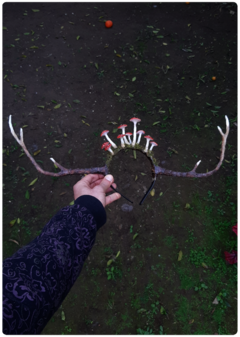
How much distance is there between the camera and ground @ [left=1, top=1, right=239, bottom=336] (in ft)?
13.2

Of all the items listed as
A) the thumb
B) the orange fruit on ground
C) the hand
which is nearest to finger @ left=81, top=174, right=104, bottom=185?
the hand

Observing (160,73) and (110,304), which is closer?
(110,304)

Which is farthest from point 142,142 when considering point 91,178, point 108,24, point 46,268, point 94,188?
point 46,268

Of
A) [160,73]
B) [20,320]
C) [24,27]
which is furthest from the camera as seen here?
[24,27]

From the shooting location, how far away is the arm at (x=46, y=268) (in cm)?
142

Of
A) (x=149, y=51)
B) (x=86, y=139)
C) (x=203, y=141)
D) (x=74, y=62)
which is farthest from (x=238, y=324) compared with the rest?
(x=74, y=62)

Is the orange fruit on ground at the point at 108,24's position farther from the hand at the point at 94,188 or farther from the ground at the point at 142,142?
the hand at the point at 94,188

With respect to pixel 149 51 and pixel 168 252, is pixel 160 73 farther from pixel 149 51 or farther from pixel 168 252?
pixel 168 252

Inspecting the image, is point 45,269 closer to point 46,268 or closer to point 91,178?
point 46,268

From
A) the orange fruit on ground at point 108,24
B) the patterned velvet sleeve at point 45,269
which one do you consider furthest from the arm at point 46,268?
the orange fruit on ground at point 108,24

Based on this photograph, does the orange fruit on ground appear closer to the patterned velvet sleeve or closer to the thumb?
the thumb

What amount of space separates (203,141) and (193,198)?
48.2 inches

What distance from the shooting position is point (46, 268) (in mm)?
1630

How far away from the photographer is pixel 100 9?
5648mm
